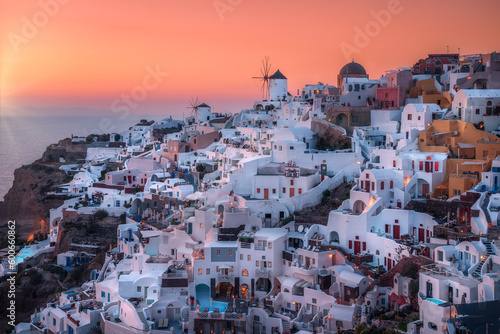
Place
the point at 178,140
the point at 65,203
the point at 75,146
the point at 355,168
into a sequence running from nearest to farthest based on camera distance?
the point at 355,168
the point at 65,203
the point at 178,140
the point at 75,146

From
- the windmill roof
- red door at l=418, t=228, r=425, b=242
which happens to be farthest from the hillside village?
the windmill roof

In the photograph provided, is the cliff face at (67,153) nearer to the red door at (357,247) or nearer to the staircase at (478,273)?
the red door at (357,247)

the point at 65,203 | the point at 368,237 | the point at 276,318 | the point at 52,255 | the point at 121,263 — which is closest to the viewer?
the point at 276,318

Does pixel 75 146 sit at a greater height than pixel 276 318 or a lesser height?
greater

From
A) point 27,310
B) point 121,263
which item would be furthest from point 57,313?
point 27,310

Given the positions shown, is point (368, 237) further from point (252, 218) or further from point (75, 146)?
point (75, 146)

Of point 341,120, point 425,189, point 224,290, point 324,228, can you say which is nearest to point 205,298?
point 224,290

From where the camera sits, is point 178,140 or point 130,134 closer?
point 178,140

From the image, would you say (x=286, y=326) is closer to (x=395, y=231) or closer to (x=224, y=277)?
(x=224, y=277)

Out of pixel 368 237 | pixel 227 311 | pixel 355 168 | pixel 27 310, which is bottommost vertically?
pixel 27 310
